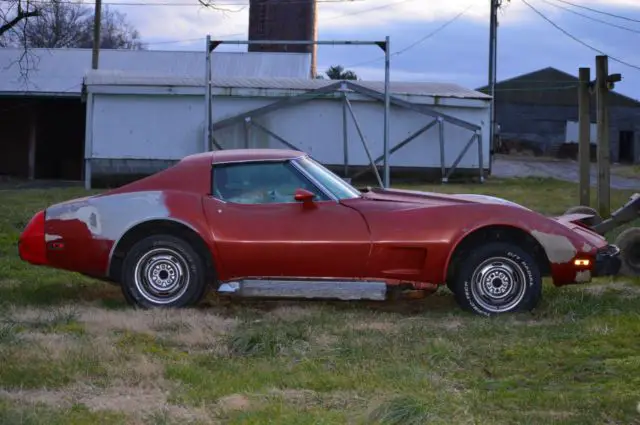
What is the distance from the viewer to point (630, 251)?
32.2ft

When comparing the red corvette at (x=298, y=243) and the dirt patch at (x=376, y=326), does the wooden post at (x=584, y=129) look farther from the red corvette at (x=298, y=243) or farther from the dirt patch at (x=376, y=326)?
the dirt patch at (x=376, y=326)

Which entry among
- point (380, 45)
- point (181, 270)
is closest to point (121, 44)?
point (380, 45)

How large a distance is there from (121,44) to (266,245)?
215ft

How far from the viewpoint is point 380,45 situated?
14852 millimetres

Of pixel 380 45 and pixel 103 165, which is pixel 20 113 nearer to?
pixel 103 165

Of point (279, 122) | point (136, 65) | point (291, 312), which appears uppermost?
point (136, 65)

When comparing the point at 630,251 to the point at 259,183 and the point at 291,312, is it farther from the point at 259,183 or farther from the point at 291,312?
the point at 259,183

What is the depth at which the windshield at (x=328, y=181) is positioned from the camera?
7887mm

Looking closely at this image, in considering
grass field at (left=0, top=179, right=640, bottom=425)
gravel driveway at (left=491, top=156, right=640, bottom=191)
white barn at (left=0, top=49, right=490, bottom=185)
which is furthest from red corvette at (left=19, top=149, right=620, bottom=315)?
gravel driveway at (left=491, top=156, right=640, bottom=191)

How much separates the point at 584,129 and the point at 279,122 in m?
12.9

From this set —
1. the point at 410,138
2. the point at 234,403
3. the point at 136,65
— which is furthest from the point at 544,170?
the point at 234,403

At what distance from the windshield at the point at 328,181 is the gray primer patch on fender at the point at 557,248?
60.8 inches

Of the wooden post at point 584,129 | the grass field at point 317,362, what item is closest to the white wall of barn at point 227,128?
the wooden post at point 584,129

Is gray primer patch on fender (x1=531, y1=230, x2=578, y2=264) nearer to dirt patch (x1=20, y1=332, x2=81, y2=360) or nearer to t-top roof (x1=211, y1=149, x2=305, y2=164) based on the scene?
t-top roof (x1=211, y1=149, x2=305, y2=164)
